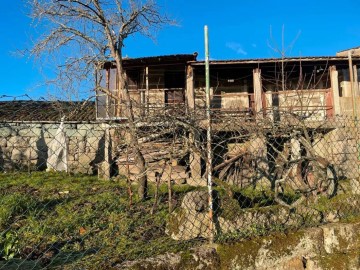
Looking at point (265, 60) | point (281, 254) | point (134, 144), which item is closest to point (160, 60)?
point (265, 60)

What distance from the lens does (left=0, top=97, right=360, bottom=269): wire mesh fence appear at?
256cm

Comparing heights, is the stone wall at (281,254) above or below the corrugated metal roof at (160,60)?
below

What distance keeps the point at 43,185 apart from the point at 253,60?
26.4ft

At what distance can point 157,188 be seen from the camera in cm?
595

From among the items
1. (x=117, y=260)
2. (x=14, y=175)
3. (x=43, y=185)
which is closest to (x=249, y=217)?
(x=117, y=260)

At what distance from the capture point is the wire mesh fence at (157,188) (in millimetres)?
2559

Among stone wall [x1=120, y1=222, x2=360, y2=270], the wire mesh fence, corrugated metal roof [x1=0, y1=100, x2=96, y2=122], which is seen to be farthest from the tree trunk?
stone wall [x1=120, y1=222, x2=360, y2=270]

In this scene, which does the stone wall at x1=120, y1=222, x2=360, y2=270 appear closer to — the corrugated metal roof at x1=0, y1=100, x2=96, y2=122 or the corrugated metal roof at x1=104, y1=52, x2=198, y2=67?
the corrugated metal roof at x1=0, y1=100, x2=96, y2=122

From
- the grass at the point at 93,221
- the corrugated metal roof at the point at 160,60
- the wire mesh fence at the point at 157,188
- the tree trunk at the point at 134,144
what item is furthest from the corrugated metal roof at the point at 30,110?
the corrugated metal roof at the point at 160,60

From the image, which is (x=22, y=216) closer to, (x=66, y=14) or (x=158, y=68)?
(x=66, y=14)

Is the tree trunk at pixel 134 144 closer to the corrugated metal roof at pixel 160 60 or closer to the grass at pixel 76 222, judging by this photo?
the grass at pixel 76 222

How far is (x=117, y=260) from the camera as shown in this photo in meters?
2.21

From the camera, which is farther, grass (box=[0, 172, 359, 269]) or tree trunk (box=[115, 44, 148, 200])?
grass (box=[0, 172, 359, 269])

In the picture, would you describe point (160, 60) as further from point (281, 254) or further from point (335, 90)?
point (281, 254)
